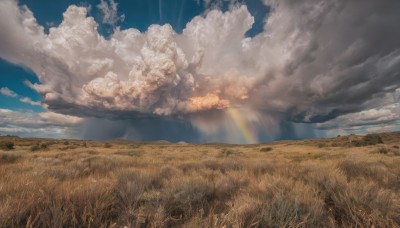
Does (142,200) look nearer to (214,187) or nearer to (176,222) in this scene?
(176,222)

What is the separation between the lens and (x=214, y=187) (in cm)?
604

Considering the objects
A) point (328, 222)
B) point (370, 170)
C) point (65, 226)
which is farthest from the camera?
point (370, 170)

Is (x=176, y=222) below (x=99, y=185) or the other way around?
below

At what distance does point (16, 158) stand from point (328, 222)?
54.4 feet

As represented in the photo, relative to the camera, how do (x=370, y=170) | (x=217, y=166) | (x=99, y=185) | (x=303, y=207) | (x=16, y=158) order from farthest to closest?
(x=16, y=158) → (x=217, y=166) → (x=370, y=170) → (x=99, y=185) → (x=303, y=207)

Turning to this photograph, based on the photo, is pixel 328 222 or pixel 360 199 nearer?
pixel 328 222

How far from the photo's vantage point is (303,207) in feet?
14.1

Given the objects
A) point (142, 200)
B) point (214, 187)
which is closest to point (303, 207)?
point (214, 187)

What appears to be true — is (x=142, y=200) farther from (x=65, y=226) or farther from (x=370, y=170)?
(x=370, y=170)

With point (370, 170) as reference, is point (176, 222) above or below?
below

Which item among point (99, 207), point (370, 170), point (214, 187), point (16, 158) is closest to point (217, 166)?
point (214, 187)

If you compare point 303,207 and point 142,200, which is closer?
point 303,207

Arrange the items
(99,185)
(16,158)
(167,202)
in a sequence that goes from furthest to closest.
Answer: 1. (16,158)
2. (99,185)
3. (167,202)

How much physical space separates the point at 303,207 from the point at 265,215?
1055 mm
